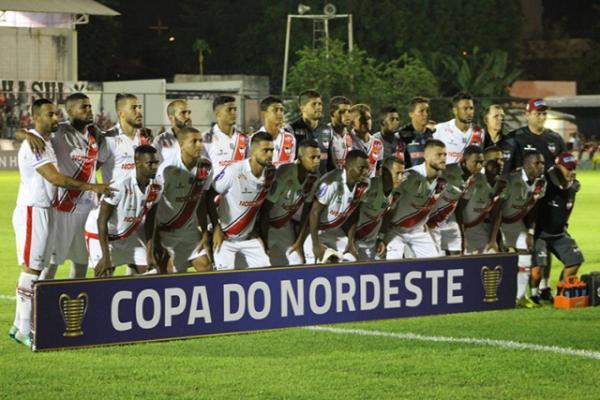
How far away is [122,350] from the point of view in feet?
30.6

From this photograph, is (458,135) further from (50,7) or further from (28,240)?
(50,7)

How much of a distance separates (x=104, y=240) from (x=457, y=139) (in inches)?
177

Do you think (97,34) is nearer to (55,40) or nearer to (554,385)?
(55,40)

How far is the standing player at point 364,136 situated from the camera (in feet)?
45.1

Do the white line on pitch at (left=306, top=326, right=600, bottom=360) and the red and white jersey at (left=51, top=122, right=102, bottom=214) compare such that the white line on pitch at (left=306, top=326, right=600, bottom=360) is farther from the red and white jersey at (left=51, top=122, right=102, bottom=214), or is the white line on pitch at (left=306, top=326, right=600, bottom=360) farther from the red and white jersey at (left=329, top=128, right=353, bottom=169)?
the red and white jersey at (left=329, top=128, right=353, bottom=169)

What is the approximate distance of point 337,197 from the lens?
11477mm

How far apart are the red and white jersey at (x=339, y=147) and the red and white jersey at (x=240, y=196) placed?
2.18 m

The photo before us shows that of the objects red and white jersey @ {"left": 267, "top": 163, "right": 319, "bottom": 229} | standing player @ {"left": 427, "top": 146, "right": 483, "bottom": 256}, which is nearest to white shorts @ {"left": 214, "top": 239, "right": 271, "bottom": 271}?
red and white jersey @ {"left": 267, "top": 163, "right": 319, "bottom": 229}

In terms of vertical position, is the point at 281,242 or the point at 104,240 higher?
the point at 104,240

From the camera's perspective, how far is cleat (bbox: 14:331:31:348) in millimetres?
9516

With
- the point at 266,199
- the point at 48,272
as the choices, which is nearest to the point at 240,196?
the point at 266,199

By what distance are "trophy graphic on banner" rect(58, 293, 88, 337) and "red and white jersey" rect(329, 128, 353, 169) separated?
15.7ft

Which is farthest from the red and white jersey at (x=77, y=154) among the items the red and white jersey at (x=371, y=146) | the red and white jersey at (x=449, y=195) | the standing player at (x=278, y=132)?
the red and white jersey at (x=371, y=146)

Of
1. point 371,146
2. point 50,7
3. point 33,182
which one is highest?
point 50,7
